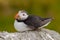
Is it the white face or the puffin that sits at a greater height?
the white face

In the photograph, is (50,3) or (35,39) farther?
(50,3)

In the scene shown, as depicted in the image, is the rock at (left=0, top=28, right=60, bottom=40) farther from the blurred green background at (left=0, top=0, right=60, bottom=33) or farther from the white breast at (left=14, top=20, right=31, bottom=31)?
the blurred green background at (left=0, top=0, right=60, bottom=33)

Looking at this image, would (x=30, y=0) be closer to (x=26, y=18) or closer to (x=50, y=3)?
(x=50, y=3)

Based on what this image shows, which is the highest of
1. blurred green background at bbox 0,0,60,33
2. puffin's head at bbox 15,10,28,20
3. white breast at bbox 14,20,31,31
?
puffin's head at bbox 15,10,28,20

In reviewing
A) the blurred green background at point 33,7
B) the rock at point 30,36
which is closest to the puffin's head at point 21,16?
the rock at point 30,36

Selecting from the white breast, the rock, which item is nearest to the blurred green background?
the rock

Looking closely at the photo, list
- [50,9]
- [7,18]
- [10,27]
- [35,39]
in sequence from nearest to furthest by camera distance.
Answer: [35,39] < [10,27] < [7,18] < [50,9]

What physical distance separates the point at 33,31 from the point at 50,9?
3747 mm

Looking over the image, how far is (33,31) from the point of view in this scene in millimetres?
6359

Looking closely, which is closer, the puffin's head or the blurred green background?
the puffin's head

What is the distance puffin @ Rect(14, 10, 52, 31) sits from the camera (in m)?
6.25

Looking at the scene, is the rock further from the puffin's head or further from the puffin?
the puffin's head

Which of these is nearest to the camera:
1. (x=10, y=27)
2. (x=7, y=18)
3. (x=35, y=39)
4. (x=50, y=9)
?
(x=35, y=39)

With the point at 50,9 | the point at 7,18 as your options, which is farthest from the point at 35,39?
the point at 50,9
